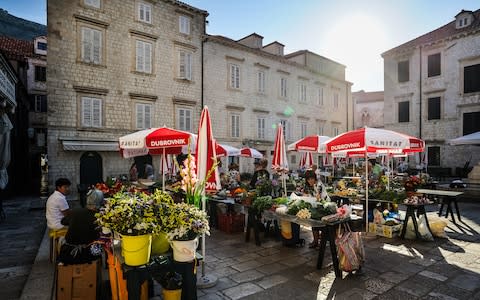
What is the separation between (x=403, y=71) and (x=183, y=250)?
30.7 metres

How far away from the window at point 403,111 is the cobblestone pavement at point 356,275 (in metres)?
23.1

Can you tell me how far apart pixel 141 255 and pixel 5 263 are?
16.0ft

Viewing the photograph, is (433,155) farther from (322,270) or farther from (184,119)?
(322,270)

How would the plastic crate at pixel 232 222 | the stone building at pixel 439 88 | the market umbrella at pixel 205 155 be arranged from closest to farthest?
1. the market umbrella at pixel 205 155
2. the plastic crate at pixel 232 222
3. the stone building at pixel 439 88

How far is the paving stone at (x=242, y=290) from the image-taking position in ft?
14.5

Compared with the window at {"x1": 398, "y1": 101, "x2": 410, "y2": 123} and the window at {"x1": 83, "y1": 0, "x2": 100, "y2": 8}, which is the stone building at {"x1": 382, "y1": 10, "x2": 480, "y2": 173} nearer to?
the window at {"x1": 398, "y1": 101, "x2": 410, "y2": 123}

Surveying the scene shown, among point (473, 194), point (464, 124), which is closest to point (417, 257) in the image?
point (473, 194)

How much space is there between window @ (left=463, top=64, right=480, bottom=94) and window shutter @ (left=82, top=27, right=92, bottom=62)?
93.1 feet

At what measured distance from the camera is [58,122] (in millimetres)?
15219

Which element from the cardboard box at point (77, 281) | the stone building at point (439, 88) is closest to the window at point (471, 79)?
the stone building at point (439, 88)

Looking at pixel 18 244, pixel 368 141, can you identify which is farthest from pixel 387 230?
pixel 18 244

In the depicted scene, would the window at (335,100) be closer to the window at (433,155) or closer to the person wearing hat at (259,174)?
the window at (433,155)

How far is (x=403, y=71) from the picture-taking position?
91.6 ft

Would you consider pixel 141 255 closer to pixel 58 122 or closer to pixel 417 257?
pixel 417 257
